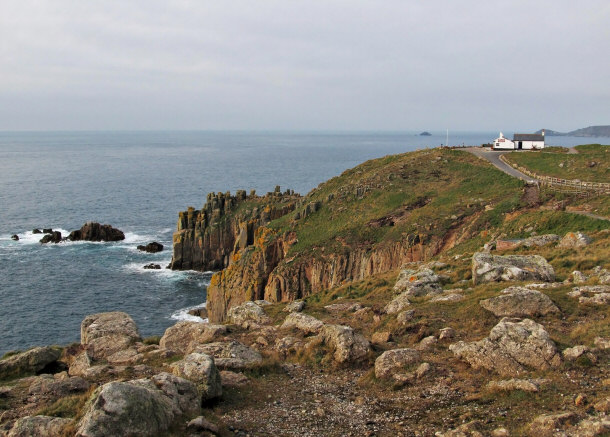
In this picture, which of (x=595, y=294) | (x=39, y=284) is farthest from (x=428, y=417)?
(x=39, y=284)

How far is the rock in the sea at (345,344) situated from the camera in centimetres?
2021

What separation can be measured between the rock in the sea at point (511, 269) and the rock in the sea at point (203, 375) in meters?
17.1

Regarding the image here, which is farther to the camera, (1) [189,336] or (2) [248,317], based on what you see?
(2) [248,317]

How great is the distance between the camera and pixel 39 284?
214ft

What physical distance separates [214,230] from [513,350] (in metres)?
63.8

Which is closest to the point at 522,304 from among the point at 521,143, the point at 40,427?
the point at 40,427

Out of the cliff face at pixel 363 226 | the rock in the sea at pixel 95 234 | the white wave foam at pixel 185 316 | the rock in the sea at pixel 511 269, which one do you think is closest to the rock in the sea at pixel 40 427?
the rock in the sea at pixel 511 269

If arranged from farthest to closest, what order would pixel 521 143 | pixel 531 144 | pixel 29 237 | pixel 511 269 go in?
pixel 29 237
pixel 531 144
pixel 521 143
pixel 511 269

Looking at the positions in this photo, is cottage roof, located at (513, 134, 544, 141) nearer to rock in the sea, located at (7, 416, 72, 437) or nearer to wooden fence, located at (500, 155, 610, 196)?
wooden fence, located at (500, 155, 610, 196)

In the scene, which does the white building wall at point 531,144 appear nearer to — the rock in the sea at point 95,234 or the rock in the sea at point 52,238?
the rock in the sea at point 95,234

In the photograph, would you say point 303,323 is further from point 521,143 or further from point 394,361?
point 521,143

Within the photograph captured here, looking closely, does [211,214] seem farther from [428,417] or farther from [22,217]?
[428,417]

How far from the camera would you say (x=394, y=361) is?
1878 cm

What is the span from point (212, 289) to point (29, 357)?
108 ft
